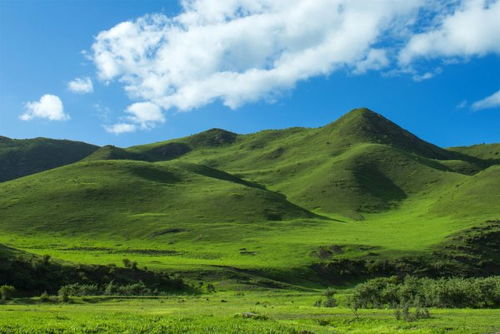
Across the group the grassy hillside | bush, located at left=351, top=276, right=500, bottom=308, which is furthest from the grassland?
bush, located at left=351, top=276, right=500, bottom=308

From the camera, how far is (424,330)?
28125mm

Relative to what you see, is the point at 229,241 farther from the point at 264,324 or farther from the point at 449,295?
the point at 264,324

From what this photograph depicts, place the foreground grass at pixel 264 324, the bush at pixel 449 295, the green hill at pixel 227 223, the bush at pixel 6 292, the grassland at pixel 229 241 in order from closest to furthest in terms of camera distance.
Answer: the foreground grass at pixel 264 324 < the grassland at pixel 229 241 < the bush at pixel 449 295 < the bush at pixel 6 292 < the green hill at pixel 227 223

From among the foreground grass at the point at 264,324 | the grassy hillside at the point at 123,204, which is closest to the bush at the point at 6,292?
the foreground grass at the point at 264,324

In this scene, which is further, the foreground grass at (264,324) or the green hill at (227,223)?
the green hill at (227,223)

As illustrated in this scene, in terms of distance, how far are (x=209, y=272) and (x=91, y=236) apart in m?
56.9

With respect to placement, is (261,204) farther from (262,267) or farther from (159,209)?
(262,267)

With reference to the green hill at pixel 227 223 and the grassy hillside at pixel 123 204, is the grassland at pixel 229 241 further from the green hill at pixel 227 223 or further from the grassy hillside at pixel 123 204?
the grassy hillside at pixel 123 204

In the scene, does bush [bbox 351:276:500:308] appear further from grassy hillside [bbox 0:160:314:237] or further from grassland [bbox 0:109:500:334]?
grassy hillside [bbox 0:160:314:237]

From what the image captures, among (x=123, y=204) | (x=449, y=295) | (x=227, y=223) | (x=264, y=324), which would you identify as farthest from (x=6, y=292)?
(x=123, y=204)

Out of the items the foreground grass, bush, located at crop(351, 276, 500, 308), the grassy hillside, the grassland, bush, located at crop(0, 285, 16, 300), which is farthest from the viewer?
the grassy hillside

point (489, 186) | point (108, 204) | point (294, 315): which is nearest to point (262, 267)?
point (294, 315)

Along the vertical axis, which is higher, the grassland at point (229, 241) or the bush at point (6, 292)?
the grassland at point (229, 241)

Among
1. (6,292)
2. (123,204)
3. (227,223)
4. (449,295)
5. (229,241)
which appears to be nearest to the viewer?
(449,295)
